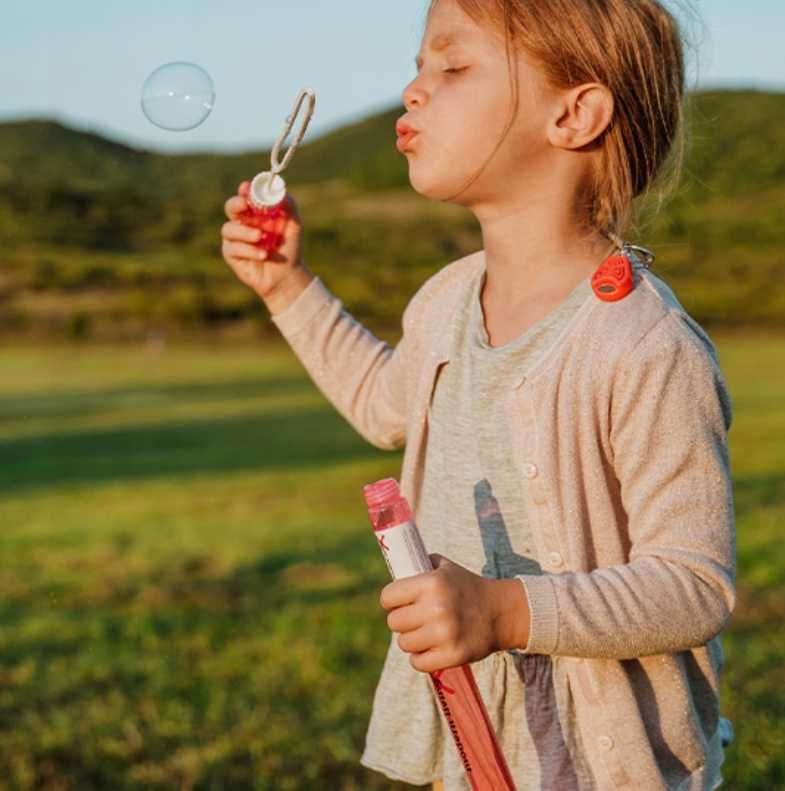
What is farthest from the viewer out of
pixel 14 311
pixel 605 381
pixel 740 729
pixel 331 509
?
pixel 14 311

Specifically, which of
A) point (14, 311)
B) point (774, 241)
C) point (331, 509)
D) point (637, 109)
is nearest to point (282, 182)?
point (637, 109)

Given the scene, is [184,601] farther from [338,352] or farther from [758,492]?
[758,492]

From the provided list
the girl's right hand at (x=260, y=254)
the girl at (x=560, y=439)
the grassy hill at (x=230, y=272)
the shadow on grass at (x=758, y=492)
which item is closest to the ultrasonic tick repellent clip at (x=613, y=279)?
the girl at (x=560, y=439)

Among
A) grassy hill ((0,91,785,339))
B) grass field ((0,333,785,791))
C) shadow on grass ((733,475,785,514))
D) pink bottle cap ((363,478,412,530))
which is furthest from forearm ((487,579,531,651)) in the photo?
grassy hill ((0,91,785,339))

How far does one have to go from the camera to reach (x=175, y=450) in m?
13.0

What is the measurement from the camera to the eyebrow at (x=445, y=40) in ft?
5.54

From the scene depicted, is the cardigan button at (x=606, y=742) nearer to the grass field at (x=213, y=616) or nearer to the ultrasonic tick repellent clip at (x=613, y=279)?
the ultrasonic tick repellent clip at (x=613, y=279)

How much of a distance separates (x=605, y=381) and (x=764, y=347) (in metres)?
28.1

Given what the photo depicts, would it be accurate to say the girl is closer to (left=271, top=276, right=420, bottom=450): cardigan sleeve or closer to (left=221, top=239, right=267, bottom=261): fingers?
(left=271, top=276, right=420, bottom=450): cardigan sleeve

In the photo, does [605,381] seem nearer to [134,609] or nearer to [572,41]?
[572,41]

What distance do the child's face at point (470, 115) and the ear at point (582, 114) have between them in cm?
2

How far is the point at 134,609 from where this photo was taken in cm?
524

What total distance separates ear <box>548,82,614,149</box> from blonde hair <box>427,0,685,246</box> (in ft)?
0.04

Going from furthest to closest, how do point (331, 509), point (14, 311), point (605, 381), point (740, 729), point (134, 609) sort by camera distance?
point (14, 311) < point (331, 509) < point (134, 609) < point (740, 729) < point (605, 381)
